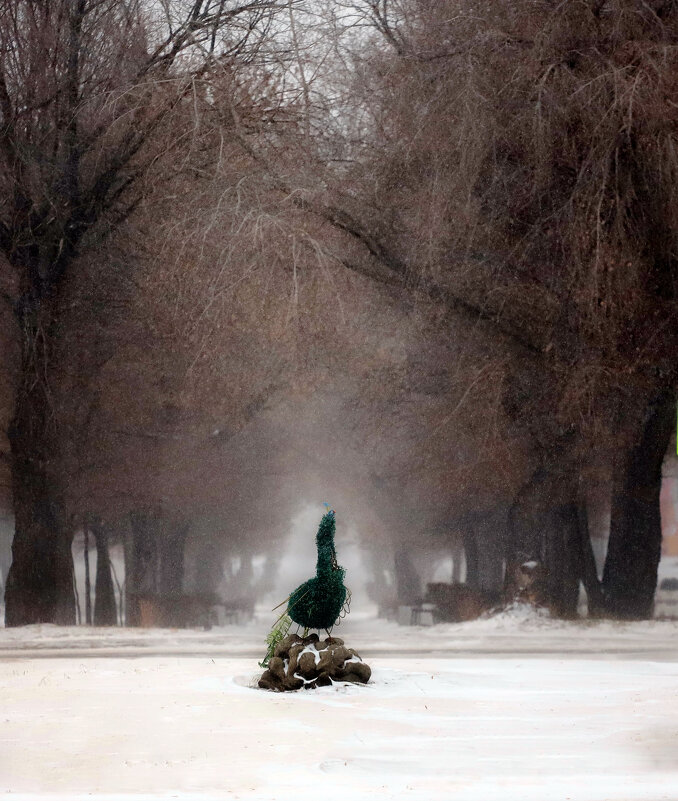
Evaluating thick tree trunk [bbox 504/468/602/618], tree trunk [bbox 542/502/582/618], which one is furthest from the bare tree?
tree trunk [bbox 542/502/582/618]

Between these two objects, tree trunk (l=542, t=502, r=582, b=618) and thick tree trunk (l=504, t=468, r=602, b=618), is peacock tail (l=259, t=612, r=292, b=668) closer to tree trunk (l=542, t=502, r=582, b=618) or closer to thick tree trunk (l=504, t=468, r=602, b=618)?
thick tree trunk (l=504, t=468, r=602, b=618)

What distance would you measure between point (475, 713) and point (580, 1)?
41.6 ft

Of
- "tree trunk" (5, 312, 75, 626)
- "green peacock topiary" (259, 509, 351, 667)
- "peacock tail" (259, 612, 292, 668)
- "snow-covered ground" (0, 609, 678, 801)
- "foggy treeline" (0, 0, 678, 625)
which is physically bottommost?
"snow-covered ground" (0, 609, 678, 801)

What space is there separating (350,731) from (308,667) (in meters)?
2.74

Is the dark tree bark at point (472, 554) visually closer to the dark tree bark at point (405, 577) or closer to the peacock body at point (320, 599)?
the dark tree bark at point (405, 577)

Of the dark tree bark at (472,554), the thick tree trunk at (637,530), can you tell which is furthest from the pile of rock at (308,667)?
the dark tree bark at (472,554)

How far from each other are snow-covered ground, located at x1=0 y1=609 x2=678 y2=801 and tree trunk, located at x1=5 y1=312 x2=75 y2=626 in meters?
9.95

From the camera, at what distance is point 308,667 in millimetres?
13555

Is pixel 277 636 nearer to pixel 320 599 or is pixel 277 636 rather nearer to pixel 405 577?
pixel 320 599

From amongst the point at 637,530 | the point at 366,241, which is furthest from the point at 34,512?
the point at 637,530

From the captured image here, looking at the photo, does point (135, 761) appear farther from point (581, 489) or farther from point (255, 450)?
point (255, 450)

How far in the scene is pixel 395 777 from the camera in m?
8.95

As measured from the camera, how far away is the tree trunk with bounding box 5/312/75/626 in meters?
27.1

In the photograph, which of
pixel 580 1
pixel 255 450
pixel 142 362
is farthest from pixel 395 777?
pixel 255 450
